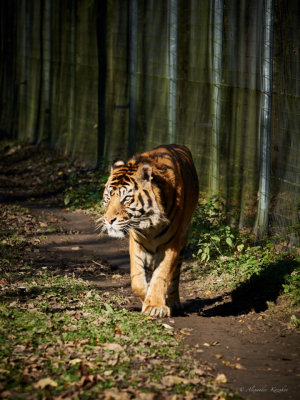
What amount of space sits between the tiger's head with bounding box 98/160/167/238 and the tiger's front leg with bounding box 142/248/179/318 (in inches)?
15.2

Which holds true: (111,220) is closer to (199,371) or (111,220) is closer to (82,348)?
(82,348)

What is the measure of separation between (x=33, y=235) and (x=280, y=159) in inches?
134

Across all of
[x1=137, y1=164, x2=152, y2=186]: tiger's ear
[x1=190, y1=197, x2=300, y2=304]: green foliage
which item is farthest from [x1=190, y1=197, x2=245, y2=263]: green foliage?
[x1=137, y1=164, x2=152, y2=186]: tiger's ear

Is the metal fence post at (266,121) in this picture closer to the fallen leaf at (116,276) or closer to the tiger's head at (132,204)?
the fallen leaf at (116,276)

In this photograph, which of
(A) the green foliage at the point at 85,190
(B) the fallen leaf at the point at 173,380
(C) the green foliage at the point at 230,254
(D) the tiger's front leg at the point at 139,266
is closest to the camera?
(B) the fallen leaf at the point at 173,380

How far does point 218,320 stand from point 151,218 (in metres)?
1.14

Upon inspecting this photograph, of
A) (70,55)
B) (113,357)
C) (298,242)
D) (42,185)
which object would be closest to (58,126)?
(70,55)

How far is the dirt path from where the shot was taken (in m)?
4.82

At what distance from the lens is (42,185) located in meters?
12.9

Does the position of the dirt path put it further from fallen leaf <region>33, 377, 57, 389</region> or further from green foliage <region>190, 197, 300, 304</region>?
fallen leaf <region>33, 377, 57, 389</region>

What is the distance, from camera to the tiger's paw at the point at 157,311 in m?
6.03

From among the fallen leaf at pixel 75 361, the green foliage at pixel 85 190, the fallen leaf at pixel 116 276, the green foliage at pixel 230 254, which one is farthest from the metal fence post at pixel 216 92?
the fallen leaf at pixel 75 361

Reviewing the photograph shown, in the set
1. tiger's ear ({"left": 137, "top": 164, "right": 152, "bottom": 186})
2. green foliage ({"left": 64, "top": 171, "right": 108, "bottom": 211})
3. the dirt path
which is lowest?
the dirt path

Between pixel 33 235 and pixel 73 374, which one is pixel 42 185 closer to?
pixel 33 235
